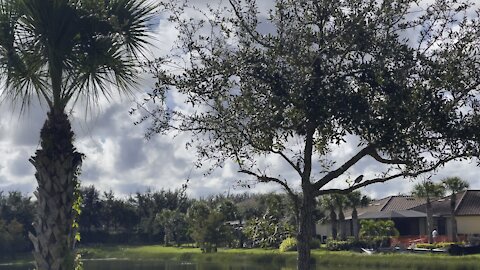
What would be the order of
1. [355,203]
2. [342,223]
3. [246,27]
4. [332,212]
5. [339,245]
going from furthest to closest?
[342,223] → [332,212] → [355,203] → [339,245] → [246,27]

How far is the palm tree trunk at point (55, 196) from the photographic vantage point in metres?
8.79

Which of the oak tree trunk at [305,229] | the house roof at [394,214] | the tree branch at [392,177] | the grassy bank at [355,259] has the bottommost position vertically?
the grassy bank at [355,259]

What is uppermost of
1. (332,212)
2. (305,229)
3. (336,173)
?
(332,212)

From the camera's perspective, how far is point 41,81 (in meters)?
9.34

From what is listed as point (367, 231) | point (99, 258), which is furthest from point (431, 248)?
point (99, 258)

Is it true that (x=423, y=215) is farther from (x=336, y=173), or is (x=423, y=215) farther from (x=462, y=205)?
(x=336, y=173)

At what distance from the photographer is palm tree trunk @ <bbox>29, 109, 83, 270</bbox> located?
879 centimetres

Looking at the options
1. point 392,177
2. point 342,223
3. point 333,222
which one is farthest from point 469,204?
point 392,177

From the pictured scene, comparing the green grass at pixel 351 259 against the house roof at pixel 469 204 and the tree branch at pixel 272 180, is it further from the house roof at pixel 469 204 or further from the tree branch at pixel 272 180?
the tree branch at pixel 272 180

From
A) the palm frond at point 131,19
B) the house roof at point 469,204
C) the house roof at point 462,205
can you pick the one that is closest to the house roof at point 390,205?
the house roof at point 462,205

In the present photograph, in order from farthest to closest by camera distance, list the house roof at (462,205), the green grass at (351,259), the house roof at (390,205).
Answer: the house roof at (390,205)
the house roof at (462,205)
the green grass at (351,259)

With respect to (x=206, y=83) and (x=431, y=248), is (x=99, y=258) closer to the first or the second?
(x=431, y=248)

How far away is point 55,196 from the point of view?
8.84 m

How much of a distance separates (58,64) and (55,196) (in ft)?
5.38
